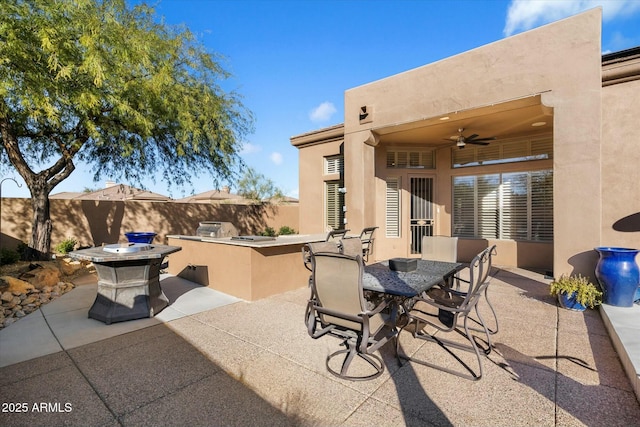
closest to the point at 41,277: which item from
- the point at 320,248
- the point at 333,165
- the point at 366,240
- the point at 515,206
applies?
the point at 320,248

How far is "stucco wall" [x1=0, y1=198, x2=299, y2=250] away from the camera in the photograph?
844cm

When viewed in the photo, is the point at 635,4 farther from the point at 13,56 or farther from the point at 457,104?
the point at 13,56

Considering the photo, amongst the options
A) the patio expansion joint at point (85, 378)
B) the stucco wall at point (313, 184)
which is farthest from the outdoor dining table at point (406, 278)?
the stucco wall at point (313, 184)

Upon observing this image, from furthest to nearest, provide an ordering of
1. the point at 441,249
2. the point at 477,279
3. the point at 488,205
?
the point at 488,205 < the point at 441,249 < the point at 477,279

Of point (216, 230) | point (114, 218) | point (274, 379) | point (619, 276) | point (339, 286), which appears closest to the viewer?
point (339, 286)

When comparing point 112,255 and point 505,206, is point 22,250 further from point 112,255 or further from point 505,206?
point 505,206

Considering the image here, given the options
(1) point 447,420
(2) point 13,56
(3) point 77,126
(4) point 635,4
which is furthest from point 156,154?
(4) point 635,4

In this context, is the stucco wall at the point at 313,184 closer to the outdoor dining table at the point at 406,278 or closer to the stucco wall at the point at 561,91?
the stucco wall at the point at 561,91

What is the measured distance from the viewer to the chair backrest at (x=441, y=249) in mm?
4758

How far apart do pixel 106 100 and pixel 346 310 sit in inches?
276

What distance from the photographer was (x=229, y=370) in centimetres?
288

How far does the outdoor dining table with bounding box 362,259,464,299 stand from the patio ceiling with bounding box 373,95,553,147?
3.72 m

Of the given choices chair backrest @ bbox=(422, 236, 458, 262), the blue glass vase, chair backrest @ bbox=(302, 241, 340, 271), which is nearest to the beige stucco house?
the blue glass vase

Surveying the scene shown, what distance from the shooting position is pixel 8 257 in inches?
293
